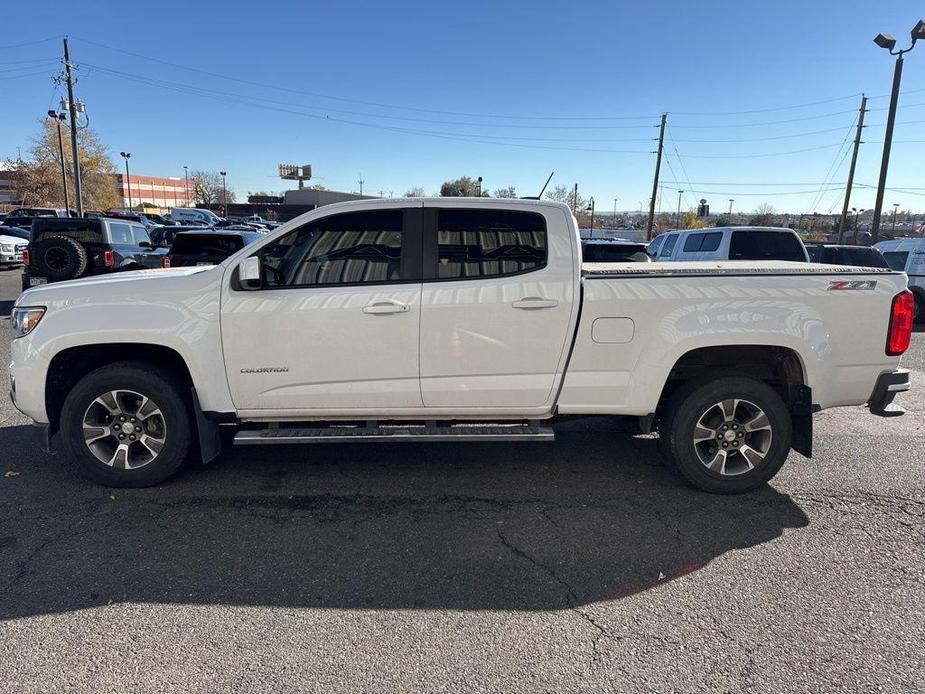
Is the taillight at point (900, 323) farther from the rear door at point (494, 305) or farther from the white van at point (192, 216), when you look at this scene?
the white van at point (192, 216)

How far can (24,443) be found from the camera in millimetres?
Answer: 4883

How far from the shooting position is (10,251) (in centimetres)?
1898

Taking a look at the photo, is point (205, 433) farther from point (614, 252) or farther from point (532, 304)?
point (614, 252)

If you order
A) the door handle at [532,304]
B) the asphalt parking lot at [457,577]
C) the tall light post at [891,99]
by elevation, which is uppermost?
the tall light post at [891,99]

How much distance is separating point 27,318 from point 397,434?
8.59 feet

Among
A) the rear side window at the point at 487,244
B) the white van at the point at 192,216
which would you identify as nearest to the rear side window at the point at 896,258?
the rear side window at the point at 487,244

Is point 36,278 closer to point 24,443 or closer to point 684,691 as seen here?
point 24,443

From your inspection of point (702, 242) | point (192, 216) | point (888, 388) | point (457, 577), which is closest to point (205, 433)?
point (457, 577)

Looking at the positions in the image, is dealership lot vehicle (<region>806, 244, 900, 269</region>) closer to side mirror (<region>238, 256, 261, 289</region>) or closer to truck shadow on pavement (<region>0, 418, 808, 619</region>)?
truck shadow on pavement (<region>0, 418, 808, 619</region>)

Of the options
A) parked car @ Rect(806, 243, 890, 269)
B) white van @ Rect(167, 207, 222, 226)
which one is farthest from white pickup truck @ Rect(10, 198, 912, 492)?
white van @ Rect(167, 207, 222, 226)

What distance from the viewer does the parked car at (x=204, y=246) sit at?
10117 mm

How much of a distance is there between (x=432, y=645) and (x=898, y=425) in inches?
216

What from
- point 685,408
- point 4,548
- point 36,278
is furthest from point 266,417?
point 36,278

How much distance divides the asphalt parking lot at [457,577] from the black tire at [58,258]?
8.07m
